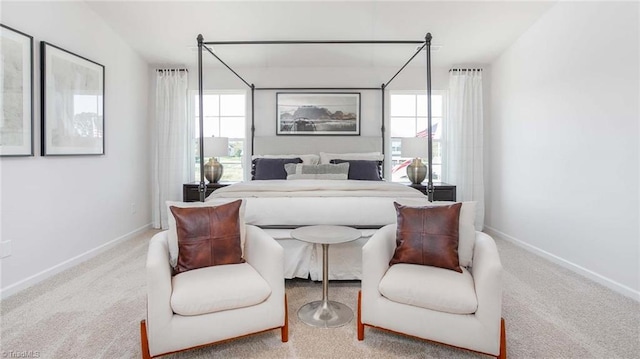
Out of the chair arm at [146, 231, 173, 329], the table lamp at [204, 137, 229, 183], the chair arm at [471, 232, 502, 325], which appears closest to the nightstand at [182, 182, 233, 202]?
the table lamp at [204, 137, 229, 183]

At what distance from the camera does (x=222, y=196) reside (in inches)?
120

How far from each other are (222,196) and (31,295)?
1.62m

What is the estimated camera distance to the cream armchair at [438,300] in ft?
5.79

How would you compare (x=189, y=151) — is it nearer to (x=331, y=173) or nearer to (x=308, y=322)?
(x=331, y=173)

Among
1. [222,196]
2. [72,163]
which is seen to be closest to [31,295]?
[72,163]

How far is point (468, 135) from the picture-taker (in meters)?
4.92

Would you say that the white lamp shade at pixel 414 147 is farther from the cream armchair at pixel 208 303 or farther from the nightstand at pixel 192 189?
the cream armchair at pixel 208 303

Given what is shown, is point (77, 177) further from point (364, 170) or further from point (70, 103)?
point (364, 170)

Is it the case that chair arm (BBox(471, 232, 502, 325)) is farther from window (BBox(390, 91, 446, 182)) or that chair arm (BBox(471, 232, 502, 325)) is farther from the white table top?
window (BBox(390, 91, 446, 182))

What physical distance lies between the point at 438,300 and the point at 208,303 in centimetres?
119

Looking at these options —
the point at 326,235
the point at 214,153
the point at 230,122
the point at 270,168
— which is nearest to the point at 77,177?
the point at 214,153

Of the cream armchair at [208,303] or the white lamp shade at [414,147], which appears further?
the white lamp shade at [414,147]

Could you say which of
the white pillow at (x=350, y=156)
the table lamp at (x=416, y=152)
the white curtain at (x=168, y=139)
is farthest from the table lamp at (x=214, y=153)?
the table lamp at (x=416, y=152)

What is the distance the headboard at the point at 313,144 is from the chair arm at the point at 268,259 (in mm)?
2975
